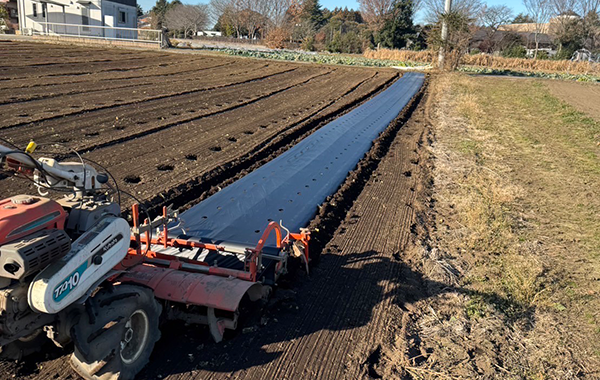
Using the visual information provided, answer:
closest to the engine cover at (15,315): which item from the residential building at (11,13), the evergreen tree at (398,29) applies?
the residential building at (11,13)

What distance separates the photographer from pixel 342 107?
1748cm

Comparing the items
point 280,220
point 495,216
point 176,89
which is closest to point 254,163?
point 280,220

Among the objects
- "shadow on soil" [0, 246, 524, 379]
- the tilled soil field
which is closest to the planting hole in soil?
the tilled soil field

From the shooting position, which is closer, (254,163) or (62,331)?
(62,331)

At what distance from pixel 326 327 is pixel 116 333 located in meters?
2.02

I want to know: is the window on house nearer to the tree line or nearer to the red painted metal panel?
the tree line

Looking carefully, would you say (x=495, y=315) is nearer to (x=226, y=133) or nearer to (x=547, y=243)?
(x=547, y=243)

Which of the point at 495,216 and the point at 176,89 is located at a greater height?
the point at 176,89

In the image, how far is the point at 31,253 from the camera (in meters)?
3.19

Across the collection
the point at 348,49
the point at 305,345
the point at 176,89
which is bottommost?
the point at 305,345

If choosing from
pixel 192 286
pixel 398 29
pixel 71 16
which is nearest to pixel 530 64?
pixel 398 29

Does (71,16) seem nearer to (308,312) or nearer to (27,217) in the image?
(308,312)

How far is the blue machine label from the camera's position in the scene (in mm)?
3277

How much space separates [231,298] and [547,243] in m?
4.98
